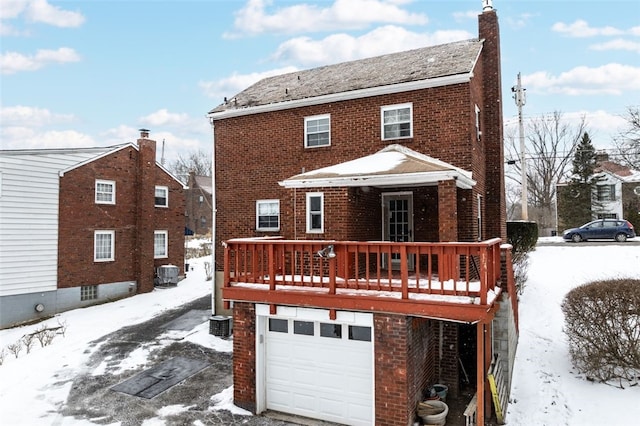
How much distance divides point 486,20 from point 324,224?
365 inches

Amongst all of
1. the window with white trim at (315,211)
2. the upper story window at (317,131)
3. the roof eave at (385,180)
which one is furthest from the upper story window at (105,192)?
the roof eave at (385,180)

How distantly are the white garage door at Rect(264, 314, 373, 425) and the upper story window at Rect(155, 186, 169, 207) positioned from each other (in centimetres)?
1591

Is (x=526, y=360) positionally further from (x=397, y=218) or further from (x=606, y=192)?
(x=606, y=192)

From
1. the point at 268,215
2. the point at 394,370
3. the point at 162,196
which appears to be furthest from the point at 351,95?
the point at 162,196

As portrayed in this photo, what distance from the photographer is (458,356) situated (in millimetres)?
9789

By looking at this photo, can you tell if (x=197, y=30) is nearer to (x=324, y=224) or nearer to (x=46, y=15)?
(x=46, y=15)

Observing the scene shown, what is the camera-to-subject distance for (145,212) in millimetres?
21125

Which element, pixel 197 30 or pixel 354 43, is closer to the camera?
pixel 197 30

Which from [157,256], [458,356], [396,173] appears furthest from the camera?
[157,256]

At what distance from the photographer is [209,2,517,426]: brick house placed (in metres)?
7.47

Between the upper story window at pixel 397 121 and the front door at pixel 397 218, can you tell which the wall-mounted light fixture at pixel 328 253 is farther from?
the upper story window at pixel 397 121

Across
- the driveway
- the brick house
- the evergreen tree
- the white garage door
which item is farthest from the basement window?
the evergreen tree

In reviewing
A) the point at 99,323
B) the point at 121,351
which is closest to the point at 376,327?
the point at 121,351

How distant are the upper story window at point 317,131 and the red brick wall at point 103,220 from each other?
39.7ft
